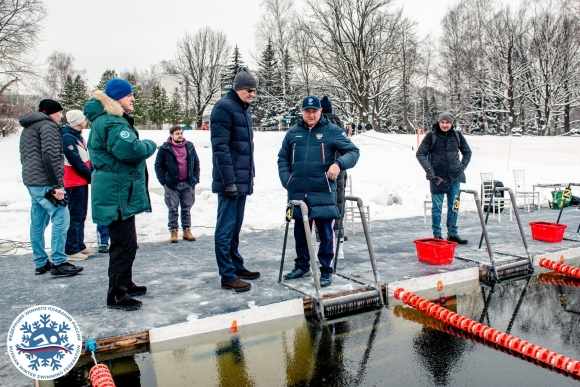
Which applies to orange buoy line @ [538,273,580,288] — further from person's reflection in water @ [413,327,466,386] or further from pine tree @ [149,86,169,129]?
pine tree @ [149,86,169,129]

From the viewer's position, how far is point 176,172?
7672 millimetres

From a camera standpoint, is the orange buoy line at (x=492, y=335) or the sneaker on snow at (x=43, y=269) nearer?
the orange buoy line at (x=492, y=335)

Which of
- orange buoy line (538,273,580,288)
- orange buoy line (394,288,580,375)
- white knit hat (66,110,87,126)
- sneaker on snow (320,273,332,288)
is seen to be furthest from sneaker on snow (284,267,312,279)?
white knit hat (66,110,87,126)

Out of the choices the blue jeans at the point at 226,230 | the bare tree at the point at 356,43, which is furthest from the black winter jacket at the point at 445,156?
the bare tree at the point at 356,43

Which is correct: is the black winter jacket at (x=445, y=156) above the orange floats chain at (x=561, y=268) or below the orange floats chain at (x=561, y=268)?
above

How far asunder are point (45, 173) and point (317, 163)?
10.00 feet

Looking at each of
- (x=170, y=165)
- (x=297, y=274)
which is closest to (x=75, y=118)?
(x=170, y=165)

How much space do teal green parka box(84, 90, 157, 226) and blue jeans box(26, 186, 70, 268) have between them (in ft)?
5.39

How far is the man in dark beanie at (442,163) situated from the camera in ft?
23.4

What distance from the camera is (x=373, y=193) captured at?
12.7m

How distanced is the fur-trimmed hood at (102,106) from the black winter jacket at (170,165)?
3429mm

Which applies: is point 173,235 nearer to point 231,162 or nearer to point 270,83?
point 231,162

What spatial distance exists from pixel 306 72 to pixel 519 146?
20.4m

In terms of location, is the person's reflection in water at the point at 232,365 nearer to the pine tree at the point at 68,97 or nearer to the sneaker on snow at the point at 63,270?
the sneaker on snow at the point at 63,270
